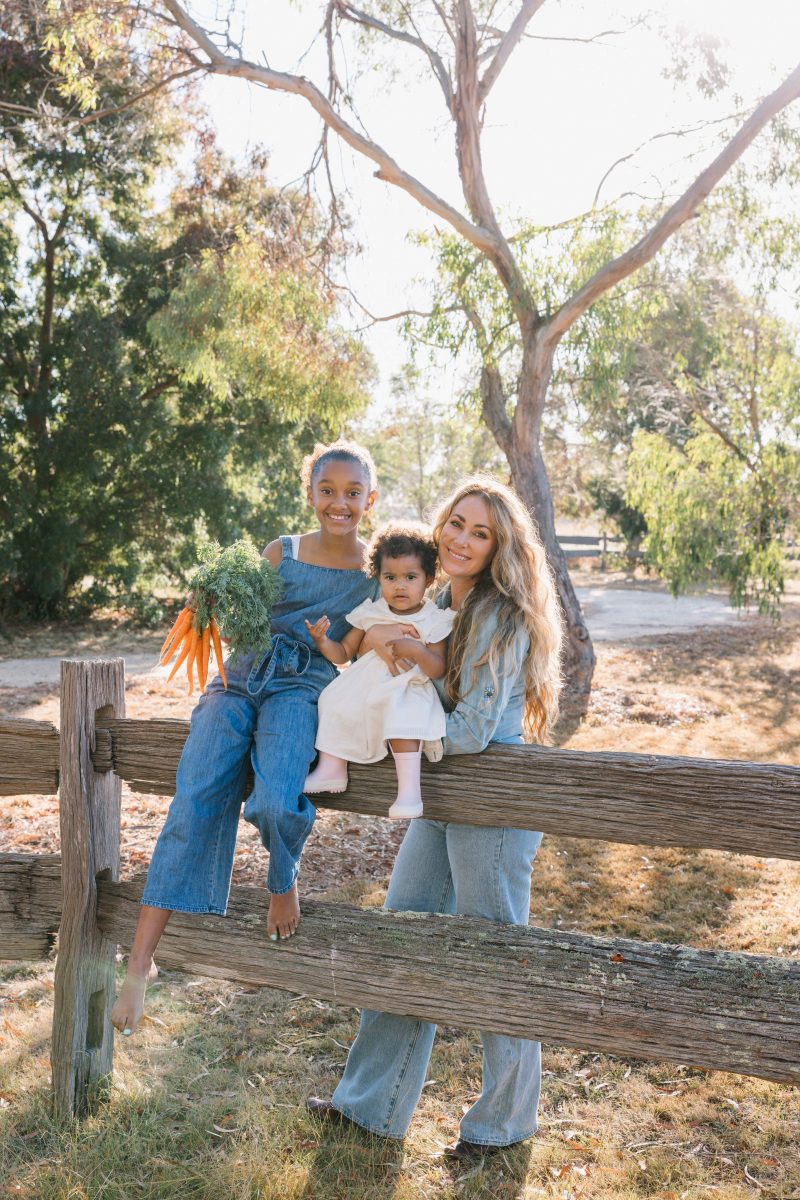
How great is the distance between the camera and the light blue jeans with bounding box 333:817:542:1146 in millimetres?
3186

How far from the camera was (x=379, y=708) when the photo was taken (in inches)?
116

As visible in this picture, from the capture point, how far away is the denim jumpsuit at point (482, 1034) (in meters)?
3.09

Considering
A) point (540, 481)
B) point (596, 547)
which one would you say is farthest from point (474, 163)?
point (596, 547)

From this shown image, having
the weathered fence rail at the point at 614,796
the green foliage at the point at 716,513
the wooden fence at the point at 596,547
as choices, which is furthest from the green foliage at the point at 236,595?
the wooden fence at the point at 596,547

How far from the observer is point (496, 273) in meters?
10.3

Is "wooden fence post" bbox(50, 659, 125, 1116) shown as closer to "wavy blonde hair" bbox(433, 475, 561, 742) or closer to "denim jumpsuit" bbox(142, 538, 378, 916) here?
"denim jumpsuit" bbox(142, 538, 378, 916)

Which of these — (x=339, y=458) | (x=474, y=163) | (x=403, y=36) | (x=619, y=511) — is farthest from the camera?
(x=619, y=511)

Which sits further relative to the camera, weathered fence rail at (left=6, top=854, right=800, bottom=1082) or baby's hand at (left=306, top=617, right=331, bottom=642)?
baby's hand at (left=306, top=617, right=331, bottom=642)

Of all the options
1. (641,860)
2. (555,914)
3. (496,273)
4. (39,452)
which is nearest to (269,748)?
(555,914)

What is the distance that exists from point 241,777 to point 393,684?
0.60 metres

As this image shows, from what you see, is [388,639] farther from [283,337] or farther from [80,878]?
[283,337]

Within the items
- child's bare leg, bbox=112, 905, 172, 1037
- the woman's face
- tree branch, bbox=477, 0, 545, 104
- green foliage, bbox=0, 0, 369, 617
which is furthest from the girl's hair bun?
green foliage, bbox=0, 0, 369, 617

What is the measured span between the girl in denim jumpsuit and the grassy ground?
2.02 feet

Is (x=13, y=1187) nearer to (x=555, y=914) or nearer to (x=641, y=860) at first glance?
(x=555, y=914)
